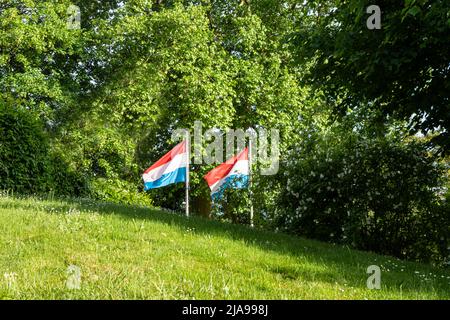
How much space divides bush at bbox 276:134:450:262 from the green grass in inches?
133

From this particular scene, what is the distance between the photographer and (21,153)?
15133 mm

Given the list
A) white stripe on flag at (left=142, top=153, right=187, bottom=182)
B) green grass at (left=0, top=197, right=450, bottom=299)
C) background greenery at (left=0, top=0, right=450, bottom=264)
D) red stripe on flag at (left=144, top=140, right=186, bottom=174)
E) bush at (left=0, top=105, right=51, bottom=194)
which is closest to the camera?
green grass at (left=0, top=197, right=450, bottom=299)

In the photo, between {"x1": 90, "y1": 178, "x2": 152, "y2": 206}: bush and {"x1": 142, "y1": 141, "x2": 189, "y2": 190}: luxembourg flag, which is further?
{"x1": 90, "y1": 178, "x2": 152, "y2": 206}: bush

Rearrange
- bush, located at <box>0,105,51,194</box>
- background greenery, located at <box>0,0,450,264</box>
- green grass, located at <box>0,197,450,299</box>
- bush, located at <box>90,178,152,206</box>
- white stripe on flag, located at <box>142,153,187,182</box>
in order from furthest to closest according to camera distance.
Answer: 1. bush, located at <box>90,178,152,206</box>
2. bush, located at <box>0,105,51,194</box>
3. white stripe on flag, located at <box>142,153,187,182</box>
4. background greenery, located at <box>0,0,450,264</box>
5. green grass, located at <box>0,197,450,299</box>

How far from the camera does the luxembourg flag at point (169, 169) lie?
12.5 m

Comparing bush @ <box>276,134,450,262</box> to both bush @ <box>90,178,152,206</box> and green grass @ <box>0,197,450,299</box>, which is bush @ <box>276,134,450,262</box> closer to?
green grass @ <box>0,197,450,299</box>

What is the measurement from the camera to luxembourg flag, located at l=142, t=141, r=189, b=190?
12.5m

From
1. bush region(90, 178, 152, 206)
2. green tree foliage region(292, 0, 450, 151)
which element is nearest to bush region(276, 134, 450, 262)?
green tree foliage region(292, 0, 450, 151)

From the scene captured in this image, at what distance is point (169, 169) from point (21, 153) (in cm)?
532

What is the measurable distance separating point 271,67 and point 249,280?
742 inches

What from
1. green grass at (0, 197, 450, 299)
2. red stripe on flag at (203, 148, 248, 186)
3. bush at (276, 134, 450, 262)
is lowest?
green grass at (0, 197, 450, 299)

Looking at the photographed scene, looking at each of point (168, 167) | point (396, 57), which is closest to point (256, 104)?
point (168, 167)
